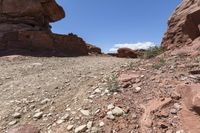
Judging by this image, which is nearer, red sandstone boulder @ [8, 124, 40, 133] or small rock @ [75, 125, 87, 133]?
small rock @ [75, 125, 87, 133]

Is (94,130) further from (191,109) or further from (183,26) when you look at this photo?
(183,26)

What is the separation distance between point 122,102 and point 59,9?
1642 centimetres

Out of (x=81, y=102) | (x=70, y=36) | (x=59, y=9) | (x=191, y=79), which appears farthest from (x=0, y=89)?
(x=59, y=9)

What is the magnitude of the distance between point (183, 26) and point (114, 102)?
557 centimetres

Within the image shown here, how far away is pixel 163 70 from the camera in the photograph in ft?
18.5

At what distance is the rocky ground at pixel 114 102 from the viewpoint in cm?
395

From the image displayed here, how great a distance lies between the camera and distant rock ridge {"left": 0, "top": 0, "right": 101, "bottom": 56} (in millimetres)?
14852

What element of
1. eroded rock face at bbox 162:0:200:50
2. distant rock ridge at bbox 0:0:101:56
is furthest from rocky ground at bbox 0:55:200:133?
distant rock ridge at bbox 0:0:101:56

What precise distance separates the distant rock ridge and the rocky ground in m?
8.43

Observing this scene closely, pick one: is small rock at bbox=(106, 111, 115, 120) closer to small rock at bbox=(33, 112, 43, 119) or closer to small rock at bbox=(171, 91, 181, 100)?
small rock at bbox=(171, 91, 181, 100)

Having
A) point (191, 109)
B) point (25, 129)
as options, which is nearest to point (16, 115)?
point (25, 129)

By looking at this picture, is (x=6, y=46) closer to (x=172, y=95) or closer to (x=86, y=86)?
(x=86, y=86)

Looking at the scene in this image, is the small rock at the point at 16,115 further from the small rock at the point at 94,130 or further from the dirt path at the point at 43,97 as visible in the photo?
the small rock at the point at 94,130

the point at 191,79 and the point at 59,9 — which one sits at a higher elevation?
the point at 59,9
